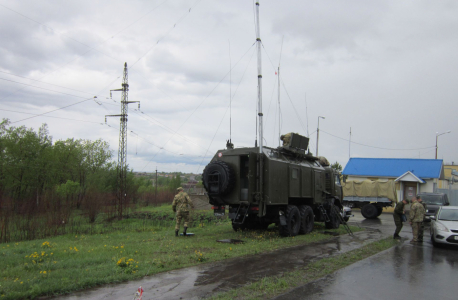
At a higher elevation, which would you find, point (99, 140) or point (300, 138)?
point (99, 140)

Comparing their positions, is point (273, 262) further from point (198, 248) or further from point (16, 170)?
point (16, 170)

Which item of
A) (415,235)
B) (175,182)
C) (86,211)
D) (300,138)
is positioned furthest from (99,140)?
(415,235)

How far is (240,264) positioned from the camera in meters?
8.13

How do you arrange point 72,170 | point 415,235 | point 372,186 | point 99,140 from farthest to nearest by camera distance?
point 99,140, point 72,170, point 372,186, point 415,235

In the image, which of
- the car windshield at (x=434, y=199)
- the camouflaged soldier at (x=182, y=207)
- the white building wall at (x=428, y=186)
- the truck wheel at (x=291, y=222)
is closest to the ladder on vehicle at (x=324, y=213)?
the truck wheel at (x=291, y=222)

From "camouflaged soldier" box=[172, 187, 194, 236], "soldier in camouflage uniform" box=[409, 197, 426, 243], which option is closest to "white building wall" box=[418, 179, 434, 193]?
"soldier in camouflage uniform" box=[409, 197, 426, 243]

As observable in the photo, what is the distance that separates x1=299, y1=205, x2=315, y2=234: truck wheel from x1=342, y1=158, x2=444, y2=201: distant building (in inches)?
838

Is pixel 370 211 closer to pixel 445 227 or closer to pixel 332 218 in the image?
pixel 332 218

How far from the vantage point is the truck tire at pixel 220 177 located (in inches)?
465

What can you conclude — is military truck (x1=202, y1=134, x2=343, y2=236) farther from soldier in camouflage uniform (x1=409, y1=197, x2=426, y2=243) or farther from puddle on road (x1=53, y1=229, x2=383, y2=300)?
soldier in camouflage uniform (x1=409, y1=197, x2=426, y2=243)

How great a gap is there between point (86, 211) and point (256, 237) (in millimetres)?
13796

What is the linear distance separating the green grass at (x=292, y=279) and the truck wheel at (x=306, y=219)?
3.73 metres

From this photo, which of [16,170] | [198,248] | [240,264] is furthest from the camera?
Answer: [16,170]

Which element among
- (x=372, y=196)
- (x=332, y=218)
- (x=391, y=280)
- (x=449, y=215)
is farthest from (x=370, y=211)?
(x=391, y=280)
